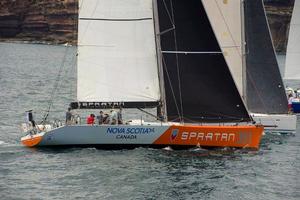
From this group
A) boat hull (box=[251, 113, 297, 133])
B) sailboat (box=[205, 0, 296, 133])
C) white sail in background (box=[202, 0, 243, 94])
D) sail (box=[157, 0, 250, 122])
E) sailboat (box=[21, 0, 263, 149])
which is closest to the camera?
sailboat (box=[21, 0, 263, 149])

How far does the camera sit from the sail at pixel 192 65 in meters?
38.8

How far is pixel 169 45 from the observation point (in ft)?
128

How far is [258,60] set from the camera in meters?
48.1

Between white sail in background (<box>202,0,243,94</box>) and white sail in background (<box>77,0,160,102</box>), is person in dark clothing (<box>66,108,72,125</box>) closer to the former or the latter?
white sail in background (<box>77,0,160,102</box>)

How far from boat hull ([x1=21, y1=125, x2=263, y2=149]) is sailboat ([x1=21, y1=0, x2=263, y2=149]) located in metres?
0.05

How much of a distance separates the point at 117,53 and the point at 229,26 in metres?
9.22

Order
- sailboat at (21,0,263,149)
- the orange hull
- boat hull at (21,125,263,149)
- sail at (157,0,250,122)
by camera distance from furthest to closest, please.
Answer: sail at (157,0,250,122)
sailboat at (21,0,263,149)
the orange hull
boat hull at (21,125,263,149)

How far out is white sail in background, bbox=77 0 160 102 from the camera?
126 feet

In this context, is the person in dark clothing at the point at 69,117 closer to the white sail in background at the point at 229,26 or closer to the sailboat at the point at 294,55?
the white sail in background at the point at 229,26

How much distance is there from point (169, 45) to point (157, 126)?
418cm

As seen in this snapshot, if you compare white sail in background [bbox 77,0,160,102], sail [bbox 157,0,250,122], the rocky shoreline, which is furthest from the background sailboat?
the rocky shoreline

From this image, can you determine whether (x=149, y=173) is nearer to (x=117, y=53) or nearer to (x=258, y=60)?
(x=117, y=53)

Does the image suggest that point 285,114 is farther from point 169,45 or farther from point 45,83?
point 45,83

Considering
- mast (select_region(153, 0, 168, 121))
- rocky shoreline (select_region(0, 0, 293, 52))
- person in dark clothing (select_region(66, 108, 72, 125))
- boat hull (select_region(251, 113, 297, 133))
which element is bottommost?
boat hull (select_region(251, 113, 297, 133))
